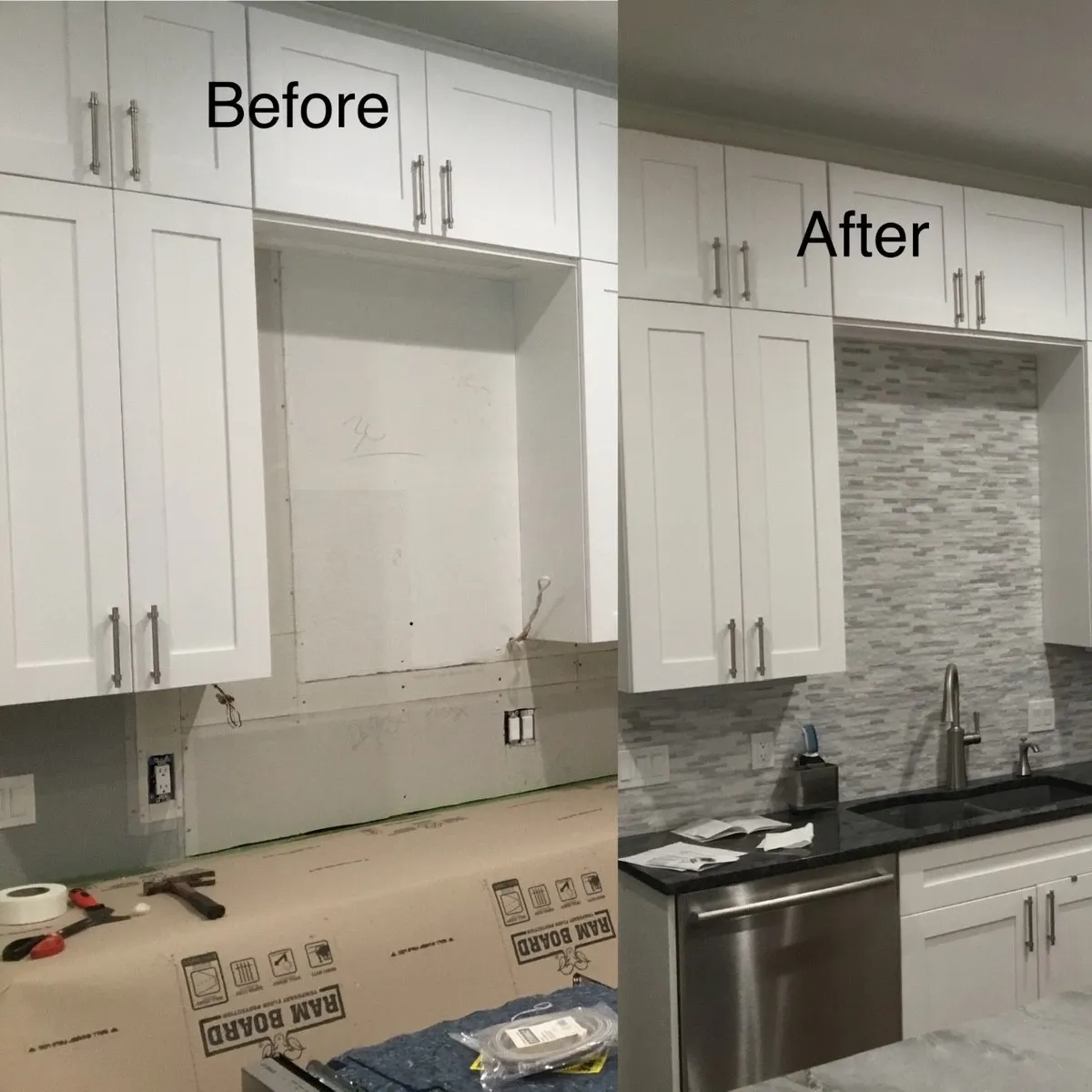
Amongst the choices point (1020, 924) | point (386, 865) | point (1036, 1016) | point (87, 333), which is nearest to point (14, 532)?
point (87, 333)

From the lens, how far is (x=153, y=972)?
34cm

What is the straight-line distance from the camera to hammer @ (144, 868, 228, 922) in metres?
0.33

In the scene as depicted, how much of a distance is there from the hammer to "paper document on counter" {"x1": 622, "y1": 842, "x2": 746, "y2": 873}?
0.96 m

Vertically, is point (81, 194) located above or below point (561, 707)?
above

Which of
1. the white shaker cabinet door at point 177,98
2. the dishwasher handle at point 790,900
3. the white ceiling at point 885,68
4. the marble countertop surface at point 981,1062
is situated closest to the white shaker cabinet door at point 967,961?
the dishwasher handle at point 790,900

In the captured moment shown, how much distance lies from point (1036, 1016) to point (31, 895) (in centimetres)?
54

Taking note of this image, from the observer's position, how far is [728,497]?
1.37 metres

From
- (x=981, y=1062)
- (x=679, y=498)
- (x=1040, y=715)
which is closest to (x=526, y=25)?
(x=981, y=1062)

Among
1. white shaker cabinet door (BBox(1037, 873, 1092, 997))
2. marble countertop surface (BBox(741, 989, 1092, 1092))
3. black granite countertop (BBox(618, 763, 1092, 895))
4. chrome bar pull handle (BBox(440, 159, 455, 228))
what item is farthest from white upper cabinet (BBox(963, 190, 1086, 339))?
chrome bar pull handle (BBox(440, 159, 455, 228))

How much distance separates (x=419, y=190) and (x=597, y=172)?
3.3 inches

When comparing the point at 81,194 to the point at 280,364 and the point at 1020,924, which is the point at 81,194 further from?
the point at 1020,924

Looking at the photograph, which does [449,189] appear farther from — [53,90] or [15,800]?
[15,800]

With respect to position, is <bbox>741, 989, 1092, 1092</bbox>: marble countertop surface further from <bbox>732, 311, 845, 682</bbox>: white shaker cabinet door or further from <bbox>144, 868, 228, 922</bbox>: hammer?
<bbox>732, 311, 845, 682</bbox>: white shaker cabinet door

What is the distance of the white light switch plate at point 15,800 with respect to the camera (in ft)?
1.04
